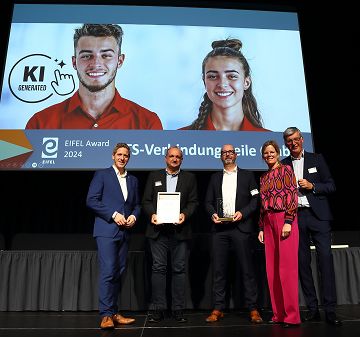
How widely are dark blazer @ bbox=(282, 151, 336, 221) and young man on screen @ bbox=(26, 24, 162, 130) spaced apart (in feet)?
5.79

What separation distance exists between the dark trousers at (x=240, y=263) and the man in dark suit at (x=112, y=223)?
2.23ft

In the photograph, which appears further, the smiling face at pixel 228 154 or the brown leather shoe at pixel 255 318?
the smiling face at pixel 228 154

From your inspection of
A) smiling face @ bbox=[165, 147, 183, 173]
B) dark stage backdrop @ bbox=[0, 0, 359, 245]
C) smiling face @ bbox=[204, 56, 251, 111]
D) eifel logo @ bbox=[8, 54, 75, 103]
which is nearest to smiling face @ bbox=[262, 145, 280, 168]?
smiling face @ bbox=[165, 147, 183, 173]

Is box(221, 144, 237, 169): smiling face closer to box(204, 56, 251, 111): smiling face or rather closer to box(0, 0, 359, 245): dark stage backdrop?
box(204, 56, 251, 111): smiling face

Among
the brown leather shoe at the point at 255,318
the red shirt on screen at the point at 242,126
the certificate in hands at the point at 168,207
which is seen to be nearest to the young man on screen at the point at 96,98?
the red shirt on screen at the point at 242,126

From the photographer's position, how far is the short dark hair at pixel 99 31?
428 cm

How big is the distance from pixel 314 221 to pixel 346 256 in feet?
3.97

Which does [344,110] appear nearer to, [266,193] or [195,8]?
[195,8]

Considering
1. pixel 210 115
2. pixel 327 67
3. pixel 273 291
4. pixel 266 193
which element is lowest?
pixel 273 291

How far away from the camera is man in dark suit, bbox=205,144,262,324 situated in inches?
109

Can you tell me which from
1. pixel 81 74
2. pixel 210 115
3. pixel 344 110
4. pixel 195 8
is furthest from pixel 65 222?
pixel 344 110

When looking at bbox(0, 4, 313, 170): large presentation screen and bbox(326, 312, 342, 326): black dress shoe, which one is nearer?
bbox(326, 312, 342, 326): black dress shoe

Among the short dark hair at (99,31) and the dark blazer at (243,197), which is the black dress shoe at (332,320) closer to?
the dark blazer at (243,197)

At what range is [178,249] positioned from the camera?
2801 millimetres
